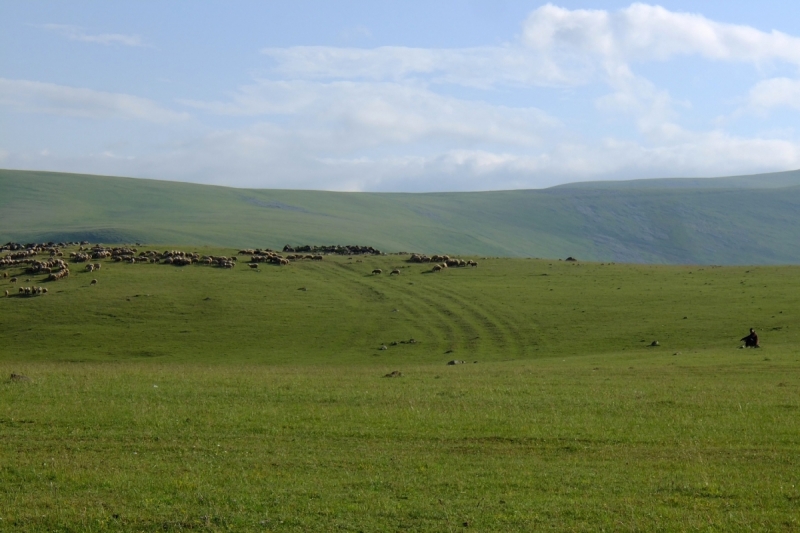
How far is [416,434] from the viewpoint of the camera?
20.0 m

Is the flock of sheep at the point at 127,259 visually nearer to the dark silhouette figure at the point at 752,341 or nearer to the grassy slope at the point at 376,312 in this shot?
the grassy slope at the point at 376,312

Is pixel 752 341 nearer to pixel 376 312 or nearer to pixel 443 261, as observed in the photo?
pixel 376 312

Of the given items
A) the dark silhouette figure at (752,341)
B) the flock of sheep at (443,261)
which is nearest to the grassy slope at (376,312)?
the flock of sheep at (443,261)

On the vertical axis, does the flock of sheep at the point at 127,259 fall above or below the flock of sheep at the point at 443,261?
below

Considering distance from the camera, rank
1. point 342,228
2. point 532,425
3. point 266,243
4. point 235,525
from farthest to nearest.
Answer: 1. point 342,228
2. point 266,243
3. point 532,425
4. point 235,525

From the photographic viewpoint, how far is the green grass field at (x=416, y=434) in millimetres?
14148

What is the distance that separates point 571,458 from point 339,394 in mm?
9555

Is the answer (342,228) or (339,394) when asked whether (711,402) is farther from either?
(342,228)

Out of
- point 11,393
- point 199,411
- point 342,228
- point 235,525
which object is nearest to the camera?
point 235,525

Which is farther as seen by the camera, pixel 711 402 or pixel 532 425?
pixel 711 402

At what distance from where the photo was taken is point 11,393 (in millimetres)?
24766

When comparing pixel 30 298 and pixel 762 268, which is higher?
pixel 762 268

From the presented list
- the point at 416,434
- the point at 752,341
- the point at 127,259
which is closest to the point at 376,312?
the point at 752,341

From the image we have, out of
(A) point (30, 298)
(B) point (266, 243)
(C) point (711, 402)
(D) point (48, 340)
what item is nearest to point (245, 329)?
(D) point (48, 340)
